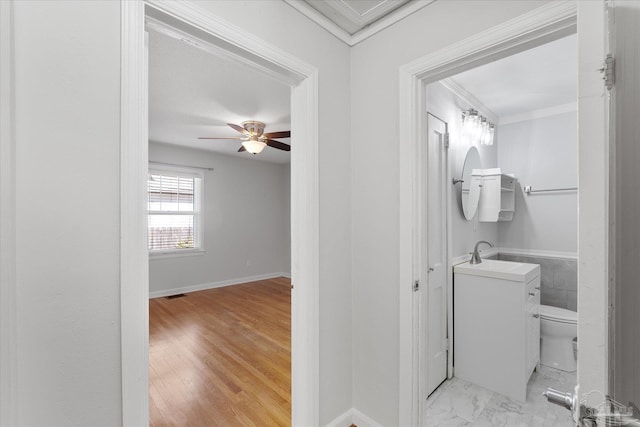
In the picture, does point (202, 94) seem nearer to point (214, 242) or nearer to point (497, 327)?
point (214, 242)

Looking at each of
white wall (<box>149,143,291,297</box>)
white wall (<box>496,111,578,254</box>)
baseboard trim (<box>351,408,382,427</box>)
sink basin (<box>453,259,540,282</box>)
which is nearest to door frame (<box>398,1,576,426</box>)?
baseboard trim (<box>351,408,382,427</box>)

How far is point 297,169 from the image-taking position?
5.22 ft

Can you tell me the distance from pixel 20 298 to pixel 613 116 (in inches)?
55.8

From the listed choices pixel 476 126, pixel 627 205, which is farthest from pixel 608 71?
pixel 476 126

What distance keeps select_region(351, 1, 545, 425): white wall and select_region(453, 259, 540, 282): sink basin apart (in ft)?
3.34

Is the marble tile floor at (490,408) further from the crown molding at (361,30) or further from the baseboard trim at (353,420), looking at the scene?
the crown molding at (361,30)

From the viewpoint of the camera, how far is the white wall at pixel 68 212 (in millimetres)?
807

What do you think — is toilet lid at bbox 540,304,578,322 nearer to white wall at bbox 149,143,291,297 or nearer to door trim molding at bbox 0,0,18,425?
door trim molding at bbox 0,0,18,425

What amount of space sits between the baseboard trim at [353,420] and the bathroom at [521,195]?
1.51 ft

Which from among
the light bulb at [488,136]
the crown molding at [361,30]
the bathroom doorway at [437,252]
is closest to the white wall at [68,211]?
the crown molding at [361,30]

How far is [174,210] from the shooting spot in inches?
191

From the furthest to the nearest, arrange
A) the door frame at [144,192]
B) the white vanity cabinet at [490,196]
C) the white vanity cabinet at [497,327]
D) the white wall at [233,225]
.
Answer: the white wall at [233,225] → the white vanity cabinet at [490,196] → the white vanity cabinet at [497,327] → the door frame at [144,192]

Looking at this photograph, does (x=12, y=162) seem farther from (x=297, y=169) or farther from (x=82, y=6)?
(x=297, y=169)

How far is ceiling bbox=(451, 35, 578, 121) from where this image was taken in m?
2.07
